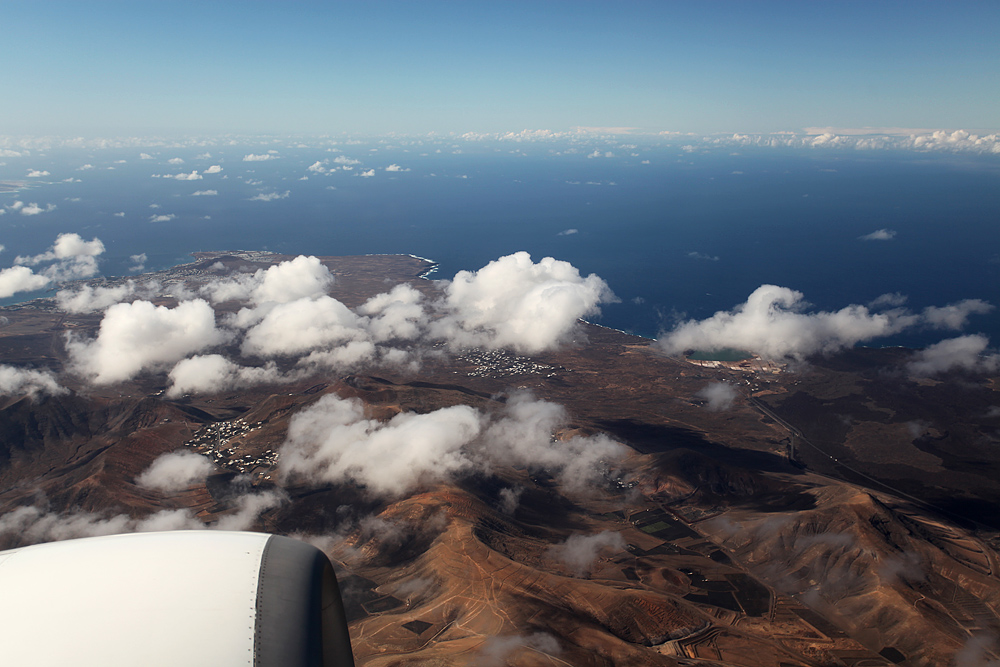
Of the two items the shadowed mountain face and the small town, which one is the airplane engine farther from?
the small town

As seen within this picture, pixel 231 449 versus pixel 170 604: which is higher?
pixel 170 604

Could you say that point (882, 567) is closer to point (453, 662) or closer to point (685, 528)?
point (685, 528)

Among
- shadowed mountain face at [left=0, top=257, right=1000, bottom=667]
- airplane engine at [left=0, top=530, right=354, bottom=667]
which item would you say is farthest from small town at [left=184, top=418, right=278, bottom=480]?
airplane engine at [left=0, top=530, right=354, bottom=667]

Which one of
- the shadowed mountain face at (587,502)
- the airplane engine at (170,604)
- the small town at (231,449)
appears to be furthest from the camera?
the small town at (231,449)

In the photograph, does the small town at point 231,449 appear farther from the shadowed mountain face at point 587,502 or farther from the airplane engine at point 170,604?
the airplane engine at point 170,604

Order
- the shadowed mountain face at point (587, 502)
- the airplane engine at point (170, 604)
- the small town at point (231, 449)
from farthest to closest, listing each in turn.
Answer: the small town at point (231, 449) < the shadowed mountain face at point (587, 502) < the airplane engine at point (170, 604)

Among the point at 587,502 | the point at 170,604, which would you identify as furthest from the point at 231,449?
the point at 170,604

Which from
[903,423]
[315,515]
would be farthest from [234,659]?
[903,423]

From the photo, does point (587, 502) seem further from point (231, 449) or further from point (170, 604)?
point (170, 604)

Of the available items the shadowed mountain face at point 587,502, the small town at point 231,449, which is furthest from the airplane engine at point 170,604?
the small town at point 231,449
